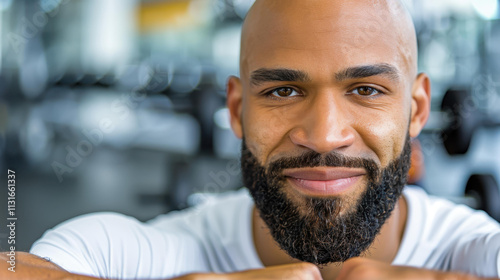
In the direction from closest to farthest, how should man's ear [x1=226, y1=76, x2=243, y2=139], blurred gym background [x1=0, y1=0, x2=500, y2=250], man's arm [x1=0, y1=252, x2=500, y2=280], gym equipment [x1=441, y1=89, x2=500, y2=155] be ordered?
man's arm [x1=0, y1=252, x2=500, y2=280]
man's ear [x1=226, y1=76, x2=243, y2=139]
gym equipment [x1=441, y1=89, x2=500, y2=155]
blurred gym background [x1=0, y1=0, x2=500, y2=250]

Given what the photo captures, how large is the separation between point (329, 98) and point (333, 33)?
123 mm

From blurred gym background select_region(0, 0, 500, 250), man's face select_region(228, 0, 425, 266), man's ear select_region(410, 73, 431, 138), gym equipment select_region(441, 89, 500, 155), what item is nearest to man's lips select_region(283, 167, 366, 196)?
man's face select_region(228, 0, 425, 266)

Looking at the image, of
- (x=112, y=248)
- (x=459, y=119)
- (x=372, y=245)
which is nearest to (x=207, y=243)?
(x=112, y=248)

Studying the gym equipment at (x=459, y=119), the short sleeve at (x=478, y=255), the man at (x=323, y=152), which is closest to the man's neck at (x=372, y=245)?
the man at (x=323, y=152)

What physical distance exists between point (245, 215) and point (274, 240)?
0.19 metres

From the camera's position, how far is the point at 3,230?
0.98m

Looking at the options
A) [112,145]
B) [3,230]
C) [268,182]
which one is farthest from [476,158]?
[3,230]

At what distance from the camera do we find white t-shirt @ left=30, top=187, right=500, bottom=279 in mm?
947

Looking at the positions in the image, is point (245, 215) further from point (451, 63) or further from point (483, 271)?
point (451, 63)

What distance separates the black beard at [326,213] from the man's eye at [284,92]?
0.12 metres

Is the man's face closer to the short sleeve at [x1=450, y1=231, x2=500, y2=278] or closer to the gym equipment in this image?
the short sleeve at [x1=450, y1=231, x2=500, y2=278]

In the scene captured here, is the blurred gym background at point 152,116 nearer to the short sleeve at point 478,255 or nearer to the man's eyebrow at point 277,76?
the man's eyebrow at point 277,76

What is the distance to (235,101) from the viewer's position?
1.22 metres

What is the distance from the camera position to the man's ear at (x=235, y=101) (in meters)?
1.21
